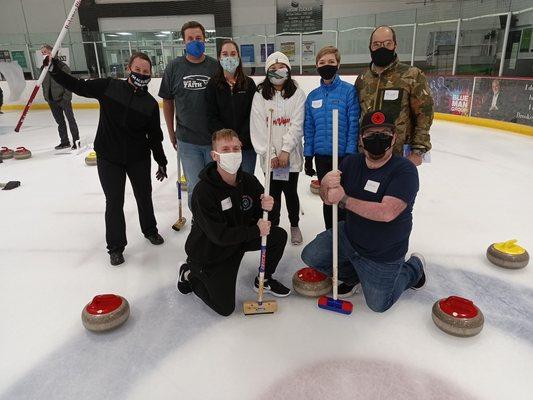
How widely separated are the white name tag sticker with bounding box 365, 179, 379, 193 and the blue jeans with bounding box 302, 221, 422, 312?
385 millimetres

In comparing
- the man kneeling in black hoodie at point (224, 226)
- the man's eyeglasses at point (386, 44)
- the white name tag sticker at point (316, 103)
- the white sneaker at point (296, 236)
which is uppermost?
the man's eyeglasses at point (386, 44)

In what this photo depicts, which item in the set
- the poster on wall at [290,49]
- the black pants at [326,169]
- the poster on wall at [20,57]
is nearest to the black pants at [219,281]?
the black pants at [326,169]

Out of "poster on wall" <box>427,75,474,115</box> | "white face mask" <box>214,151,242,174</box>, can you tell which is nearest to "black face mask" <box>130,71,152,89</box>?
"white face mask" <box>214,151,242,174</box>

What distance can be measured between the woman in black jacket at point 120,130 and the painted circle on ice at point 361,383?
5.26ft

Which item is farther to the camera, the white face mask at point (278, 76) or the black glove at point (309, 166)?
the black glove at point (309, 166)

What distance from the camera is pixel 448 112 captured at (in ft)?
27.8

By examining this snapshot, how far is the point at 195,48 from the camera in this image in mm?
2756

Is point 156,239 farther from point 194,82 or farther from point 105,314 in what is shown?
point 194,82

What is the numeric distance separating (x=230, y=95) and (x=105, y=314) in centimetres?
156

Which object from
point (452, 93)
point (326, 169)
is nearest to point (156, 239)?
point (326, 169)

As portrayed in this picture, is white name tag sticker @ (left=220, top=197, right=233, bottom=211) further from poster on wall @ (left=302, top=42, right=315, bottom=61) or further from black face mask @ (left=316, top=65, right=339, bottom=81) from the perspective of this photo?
poster on wall @ (left=302, top=42, right=315, bottom=61)

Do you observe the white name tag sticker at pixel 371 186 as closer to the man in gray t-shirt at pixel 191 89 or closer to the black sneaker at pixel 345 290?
the black sneaker at pixel 345 290

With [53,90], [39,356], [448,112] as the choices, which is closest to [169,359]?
[39,356]

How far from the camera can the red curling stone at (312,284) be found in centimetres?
229
